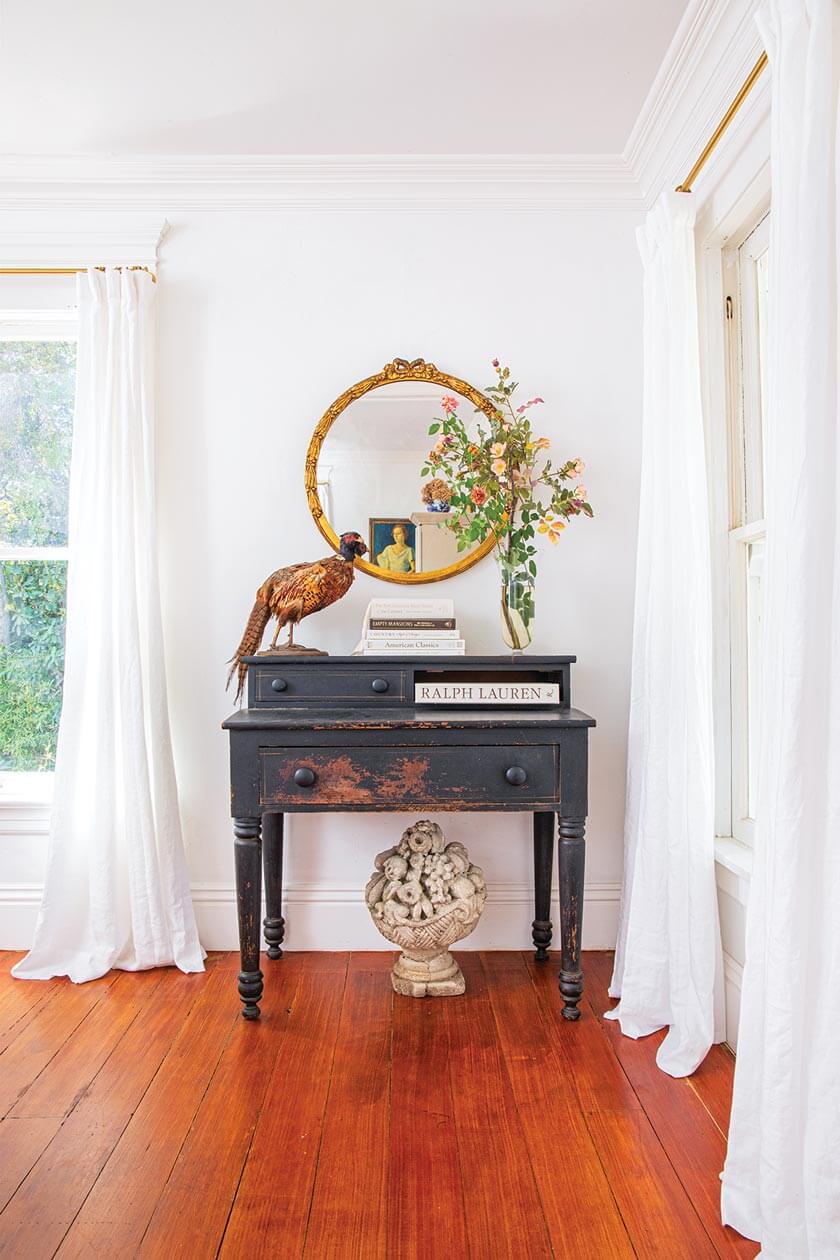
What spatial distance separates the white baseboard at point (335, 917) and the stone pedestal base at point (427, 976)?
309 millimetres

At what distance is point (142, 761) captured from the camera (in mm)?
2566

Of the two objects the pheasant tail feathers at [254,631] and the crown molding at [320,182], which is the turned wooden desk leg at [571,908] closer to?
the pheasant tail feathers at [254,631]

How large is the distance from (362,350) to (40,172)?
1.12m

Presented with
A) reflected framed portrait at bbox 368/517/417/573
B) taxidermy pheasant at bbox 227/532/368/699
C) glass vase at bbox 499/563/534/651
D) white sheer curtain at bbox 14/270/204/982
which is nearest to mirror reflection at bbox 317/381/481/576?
reflected framed portrait at bbox 368/517/417/573

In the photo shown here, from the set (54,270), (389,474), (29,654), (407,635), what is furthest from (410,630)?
(54,270)

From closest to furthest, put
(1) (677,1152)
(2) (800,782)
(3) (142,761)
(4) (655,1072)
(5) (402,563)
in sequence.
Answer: (2) (800,782) < (1) (677,1152) < (4) (655,1072) < (3) (142,761) < (5) (402,563)

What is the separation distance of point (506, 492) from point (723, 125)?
1030mm

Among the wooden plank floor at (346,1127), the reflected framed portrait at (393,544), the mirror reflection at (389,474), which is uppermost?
the mirror reflection at (389,474)

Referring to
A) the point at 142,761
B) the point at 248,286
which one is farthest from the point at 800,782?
the point at 248,286

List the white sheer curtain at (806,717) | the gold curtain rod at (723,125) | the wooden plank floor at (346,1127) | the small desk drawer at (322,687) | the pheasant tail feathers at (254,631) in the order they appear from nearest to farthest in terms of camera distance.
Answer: the white sheer curtain at (806,717), the wooden plank floor at (346,1127), the gold curtain rod at (723,125), the small desk drawer at (322,687), the pheasant tail feathers at (254,631)

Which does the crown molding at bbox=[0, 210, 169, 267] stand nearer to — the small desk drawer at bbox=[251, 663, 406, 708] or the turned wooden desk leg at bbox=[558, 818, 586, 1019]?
the small desk drawer at bbox=[251, 663, 406, 708]

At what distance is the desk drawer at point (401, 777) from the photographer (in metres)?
2.19

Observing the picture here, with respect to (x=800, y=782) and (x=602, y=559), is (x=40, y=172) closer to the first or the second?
(x=602, y=559)

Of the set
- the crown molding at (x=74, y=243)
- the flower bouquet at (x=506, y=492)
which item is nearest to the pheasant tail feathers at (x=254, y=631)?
the flower bouquet at (x=506, y=492)
